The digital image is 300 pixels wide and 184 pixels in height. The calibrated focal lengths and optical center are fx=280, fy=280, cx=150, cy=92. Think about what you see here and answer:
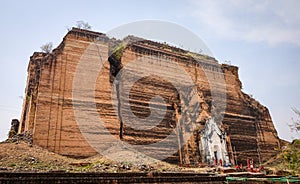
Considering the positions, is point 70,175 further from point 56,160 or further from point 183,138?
point 183,138

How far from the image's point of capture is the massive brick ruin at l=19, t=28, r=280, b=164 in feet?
61.0

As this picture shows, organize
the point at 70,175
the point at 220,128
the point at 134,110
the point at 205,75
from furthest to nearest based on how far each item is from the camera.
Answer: the point at 205,75 < the point at 220,128 < the point at 134,110 < the point at 70,175

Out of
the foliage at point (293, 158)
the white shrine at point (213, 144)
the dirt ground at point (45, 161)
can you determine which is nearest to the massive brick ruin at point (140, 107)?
the white shrine at point (213, 144)

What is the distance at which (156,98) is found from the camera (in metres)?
24.9

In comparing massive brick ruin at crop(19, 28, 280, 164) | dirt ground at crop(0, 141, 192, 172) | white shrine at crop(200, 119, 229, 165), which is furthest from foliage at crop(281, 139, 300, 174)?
white shrine at crop(200, 119, 229, 165)

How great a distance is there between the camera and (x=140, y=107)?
23219 mm

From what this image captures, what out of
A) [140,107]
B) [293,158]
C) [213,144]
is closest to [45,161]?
[140,107]

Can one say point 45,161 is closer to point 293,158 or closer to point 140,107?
point 140,107

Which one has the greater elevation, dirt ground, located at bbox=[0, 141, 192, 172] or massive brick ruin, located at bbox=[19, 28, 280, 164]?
massive brick ruin, located at bbox=[19, 28, 280, 164]

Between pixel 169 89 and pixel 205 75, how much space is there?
17.8 ft

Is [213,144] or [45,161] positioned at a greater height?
[213,144]

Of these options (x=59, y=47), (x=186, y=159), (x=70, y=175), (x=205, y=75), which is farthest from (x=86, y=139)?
(x=205, y=75)

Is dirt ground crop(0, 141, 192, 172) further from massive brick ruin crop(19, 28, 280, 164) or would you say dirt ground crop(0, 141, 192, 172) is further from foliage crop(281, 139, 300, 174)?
foliage crop(281, 139, 300, 174)

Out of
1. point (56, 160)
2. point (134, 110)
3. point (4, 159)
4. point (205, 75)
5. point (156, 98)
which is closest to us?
point (4, 159)
